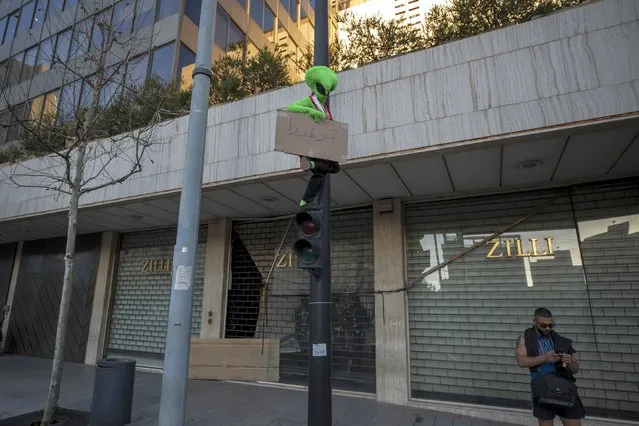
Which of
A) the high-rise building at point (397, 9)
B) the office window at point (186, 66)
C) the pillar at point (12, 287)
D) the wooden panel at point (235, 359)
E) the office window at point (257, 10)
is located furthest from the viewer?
the office window at point (257, 10)

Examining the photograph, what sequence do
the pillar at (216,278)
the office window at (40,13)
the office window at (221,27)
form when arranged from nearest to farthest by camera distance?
the pillar at (216,278) < the office window at (221,27) < the office window at (40,13)

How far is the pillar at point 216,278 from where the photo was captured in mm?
9125

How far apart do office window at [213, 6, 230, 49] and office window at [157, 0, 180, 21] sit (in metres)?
1.78

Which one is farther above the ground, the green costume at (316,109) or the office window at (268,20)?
the office window at (268,20)

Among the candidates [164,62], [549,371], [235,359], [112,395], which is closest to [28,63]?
[164,62]

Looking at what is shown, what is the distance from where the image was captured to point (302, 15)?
80.3 feet

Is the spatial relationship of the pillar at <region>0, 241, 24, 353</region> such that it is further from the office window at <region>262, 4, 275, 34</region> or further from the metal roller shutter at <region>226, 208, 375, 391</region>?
the office window at <region>262, 4, 275, 34</region>

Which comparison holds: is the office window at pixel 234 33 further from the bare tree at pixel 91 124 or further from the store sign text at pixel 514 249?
the store sign text at pixel 514 249

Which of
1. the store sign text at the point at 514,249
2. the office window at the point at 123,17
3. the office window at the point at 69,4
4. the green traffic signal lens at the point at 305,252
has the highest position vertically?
the office window at the point at 69,4

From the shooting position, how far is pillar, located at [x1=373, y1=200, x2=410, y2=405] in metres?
7.05

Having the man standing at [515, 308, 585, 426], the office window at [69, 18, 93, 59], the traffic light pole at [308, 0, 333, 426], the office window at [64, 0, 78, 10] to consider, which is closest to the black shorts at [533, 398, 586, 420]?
the man standing at [515, 308, 585, 426]

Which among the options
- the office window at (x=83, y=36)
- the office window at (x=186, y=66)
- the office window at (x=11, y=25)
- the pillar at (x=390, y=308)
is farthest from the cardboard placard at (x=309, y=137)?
the office window at (x=11, y=25)

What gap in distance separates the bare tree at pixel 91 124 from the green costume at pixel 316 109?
361 cm

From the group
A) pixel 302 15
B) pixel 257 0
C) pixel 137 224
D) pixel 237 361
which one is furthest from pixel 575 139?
pixel 302 15
